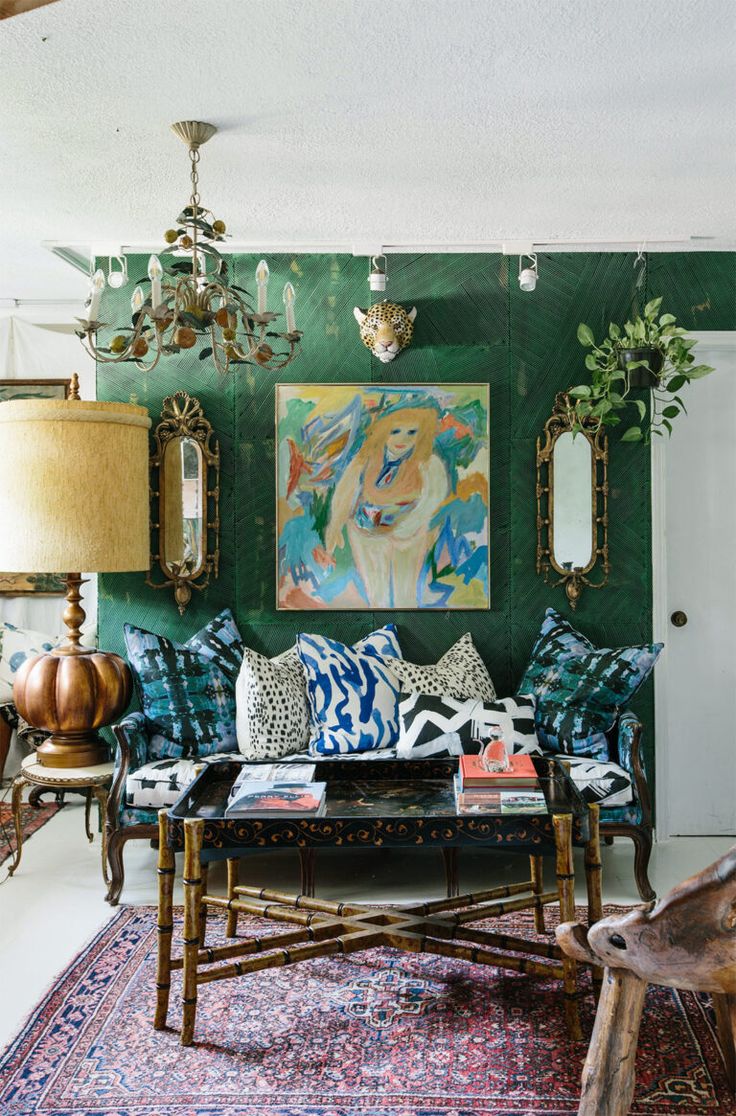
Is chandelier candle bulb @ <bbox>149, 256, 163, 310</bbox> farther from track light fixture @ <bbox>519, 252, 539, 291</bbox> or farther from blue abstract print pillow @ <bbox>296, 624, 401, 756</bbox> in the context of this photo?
track light fixture @ <bbox>519, 252, 539, 291</bbox>

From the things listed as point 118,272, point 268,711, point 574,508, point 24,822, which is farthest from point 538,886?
point 118,272

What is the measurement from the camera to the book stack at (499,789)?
2857 millimetres

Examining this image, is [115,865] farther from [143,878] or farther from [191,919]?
[191,919]

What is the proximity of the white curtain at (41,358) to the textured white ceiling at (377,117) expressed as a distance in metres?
1.38

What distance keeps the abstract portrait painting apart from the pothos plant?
50 centimetres

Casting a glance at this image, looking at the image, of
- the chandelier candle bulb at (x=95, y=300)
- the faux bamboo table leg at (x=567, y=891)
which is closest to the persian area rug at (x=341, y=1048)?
the faux bamboo table leg at (x=567, y=891)

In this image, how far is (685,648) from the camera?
181 inches

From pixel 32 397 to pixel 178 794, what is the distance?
2925 mm

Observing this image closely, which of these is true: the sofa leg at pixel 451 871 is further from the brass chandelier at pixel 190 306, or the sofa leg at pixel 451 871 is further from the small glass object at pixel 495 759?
the brass chandelier at pixel 190 306

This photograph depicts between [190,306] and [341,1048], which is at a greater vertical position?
[190,306]

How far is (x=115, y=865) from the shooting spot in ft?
12.3

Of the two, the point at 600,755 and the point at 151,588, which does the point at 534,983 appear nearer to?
the point at 600,755

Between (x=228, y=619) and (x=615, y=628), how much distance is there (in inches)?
69.8

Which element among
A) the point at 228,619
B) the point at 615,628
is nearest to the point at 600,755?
the point at 615,628
